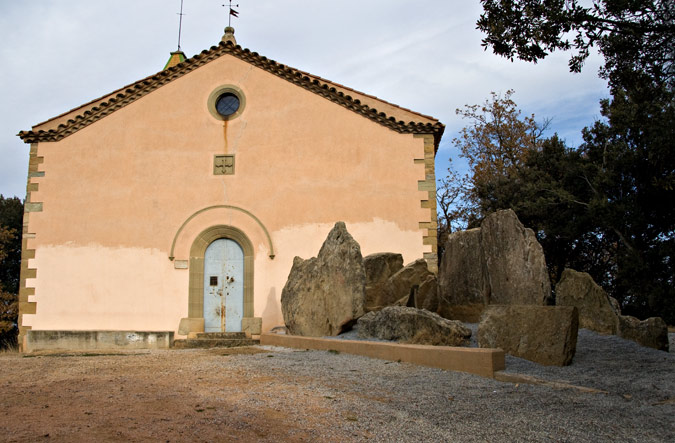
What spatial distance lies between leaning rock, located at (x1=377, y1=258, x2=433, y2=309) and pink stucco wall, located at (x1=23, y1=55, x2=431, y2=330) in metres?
2.94

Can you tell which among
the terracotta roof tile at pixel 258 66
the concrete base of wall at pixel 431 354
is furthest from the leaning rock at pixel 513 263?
the terracotta roof tile at pixel 258 66

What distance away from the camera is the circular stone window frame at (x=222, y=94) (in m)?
15.7

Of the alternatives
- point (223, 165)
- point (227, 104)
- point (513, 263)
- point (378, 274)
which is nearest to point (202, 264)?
point (223, 165)

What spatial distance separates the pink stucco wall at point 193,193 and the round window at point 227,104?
0.33 meters

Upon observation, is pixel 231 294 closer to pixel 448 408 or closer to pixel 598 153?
pixel 448 408

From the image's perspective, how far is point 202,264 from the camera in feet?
48.3

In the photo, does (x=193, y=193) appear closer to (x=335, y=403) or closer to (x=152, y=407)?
(x=152, y=407)

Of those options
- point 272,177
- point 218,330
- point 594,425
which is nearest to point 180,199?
point 272,177

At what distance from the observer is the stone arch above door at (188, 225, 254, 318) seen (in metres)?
14.5

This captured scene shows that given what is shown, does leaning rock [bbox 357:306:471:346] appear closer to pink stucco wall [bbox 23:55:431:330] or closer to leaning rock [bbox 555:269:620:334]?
leaning rock [bbox 555:269:620:334]

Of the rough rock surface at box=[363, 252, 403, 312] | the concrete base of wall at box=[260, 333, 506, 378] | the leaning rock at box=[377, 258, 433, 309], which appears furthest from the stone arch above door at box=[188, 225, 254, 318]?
the concrete base of wall at box=[260, 333, 506, 378]

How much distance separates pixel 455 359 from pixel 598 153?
1836 centimetres

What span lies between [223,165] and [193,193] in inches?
42.0

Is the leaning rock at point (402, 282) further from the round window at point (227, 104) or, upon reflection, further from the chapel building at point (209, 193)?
the round window at point (227, 104)
